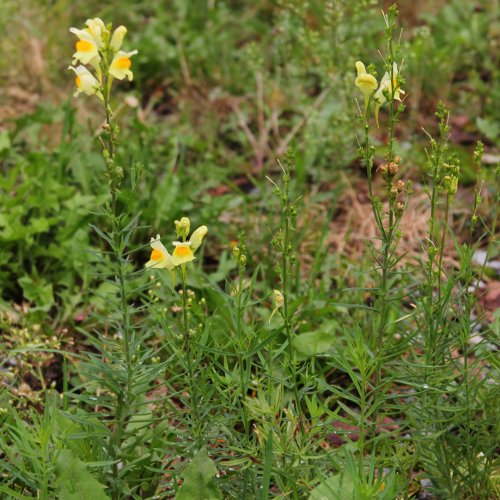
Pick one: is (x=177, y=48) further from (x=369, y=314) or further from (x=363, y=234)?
(x=369, y=314)

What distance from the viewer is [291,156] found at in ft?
6.78

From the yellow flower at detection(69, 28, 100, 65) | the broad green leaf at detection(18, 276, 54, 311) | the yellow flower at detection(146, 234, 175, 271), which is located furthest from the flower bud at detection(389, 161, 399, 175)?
the broad green leaf at detection(18, 276, 54, 311)

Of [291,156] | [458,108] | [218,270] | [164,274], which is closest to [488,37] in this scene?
[458,108]

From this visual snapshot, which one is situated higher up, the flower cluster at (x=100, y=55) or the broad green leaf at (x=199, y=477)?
the flower cluster at (x=100, y=55)

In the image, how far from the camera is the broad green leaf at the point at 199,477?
2100mm

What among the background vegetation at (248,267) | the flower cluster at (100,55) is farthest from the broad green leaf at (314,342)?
the flower cluster at (100,55)

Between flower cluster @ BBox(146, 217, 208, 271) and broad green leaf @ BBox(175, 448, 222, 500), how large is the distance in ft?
1.53

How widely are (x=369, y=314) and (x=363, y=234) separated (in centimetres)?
76

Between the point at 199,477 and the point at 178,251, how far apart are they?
556 millimetres

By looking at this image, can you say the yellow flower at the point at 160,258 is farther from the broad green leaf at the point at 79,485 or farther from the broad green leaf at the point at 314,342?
the broad green leaf at the point at 314,342

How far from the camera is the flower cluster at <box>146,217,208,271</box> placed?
6.82ft

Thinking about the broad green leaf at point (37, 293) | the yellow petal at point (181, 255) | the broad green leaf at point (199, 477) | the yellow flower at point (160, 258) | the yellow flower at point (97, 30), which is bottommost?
the broad green leaf at point (37, 293)

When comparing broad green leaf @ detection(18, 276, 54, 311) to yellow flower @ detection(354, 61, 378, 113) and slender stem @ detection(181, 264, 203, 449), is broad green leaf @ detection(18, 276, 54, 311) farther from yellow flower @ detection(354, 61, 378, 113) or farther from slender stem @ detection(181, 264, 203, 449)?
yellow flower @ detection(354, 61, 378, 113)

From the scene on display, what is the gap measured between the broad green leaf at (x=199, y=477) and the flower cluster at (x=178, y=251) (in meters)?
0.46
